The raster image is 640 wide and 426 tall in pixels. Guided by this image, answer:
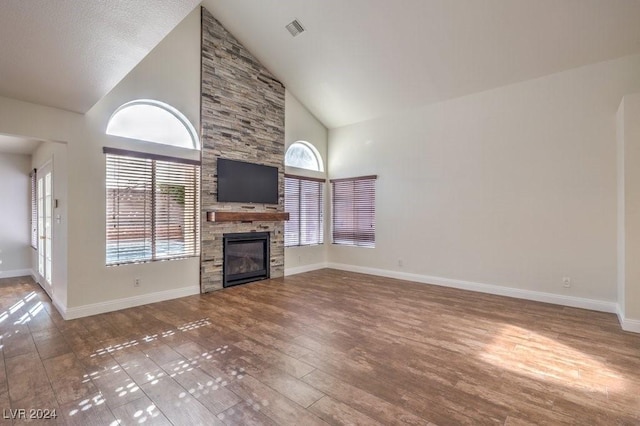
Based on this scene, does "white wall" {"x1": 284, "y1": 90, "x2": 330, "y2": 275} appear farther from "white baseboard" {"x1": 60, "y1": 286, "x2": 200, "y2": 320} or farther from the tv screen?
"white baseboard" {"x1": 60, "y1": 286, "x2": 200, "y2": 320}

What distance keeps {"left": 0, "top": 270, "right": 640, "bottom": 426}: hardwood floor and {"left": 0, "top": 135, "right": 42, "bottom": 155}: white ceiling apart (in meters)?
2.56

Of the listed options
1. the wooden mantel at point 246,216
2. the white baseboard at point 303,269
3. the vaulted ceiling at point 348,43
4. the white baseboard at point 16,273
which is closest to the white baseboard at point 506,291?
the white baseboard at point 303,269

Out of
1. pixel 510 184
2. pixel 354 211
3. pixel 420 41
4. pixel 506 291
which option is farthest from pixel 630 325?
pixel 354 211

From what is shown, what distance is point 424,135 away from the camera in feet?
18.5

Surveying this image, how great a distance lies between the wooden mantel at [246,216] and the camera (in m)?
4.95

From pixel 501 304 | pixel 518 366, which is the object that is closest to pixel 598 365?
pixel 518 366

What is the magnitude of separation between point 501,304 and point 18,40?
18.7 feet

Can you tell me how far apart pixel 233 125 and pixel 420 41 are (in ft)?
10.6

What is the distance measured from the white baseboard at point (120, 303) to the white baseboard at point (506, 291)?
353 centimetres

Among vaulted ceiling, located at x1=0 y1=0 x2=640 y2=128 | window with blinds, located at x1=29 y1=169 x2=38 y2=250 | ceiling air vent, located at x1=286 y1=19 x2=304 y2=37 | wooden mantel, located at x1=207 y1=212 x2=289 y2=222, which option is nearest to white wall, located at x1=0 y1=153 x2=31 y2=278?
window with blinds, located at x1=29 y1=169 x2=38 y2=250

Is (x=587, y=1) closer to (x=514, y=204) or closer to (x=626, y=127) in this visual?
(x=626, y=127)

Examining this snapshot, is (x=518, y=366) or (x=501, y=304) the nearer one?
(x=518, y=366)

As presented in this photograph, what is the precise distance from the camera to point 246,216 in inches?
212

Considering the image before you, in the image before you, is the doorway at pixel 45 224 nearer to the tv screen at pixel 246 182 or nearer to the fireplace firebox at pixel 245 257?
the tv screen at pixel 246 182
